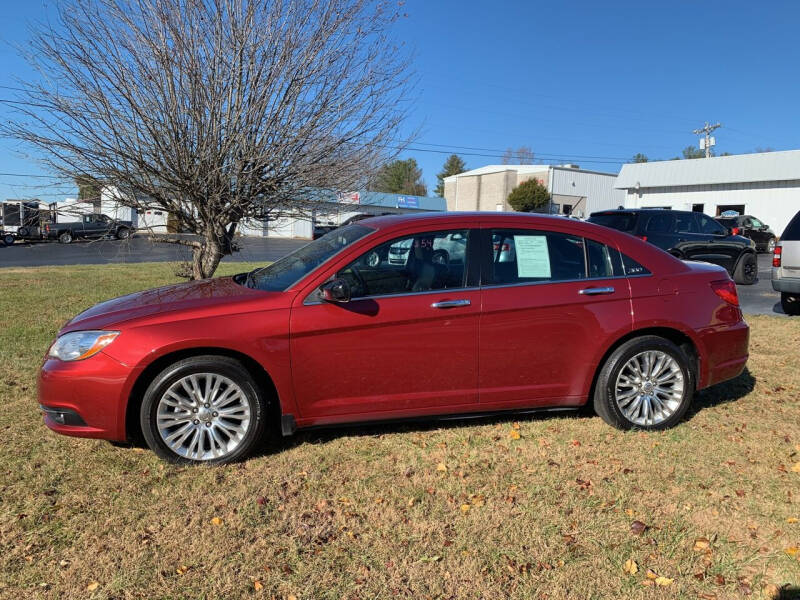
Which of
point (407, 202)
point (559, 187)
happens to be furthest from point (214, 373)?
point (559, 187)

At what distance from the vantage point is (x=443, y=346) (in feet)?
13.0

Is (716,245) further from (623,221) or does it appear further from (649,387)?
(649,387)

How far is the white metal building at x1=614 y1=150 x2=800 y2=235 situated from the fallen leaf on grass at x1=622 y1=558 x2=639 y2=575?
34574mm

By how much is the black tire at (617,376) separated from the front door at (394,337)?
3.26ft

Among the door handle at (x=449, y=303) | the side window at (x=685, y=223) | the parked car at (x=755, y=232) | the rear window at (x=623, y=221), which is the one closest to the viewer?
the door handle at (x=449, y=303)

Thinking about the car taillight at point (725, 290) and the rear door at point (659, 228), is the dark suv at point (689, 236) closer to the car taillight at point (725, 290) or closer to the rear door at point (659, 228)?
the rear door at point (659, 228)

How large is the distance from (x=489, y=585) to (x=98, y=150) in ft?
20.2

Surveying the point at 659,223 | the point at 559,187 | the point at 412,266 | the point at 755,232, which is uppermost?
the point at 559,187

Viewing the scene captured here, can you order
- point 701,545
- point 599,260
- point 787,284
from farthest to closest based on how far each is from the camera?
point 787,284
point 599,260
point 701,545

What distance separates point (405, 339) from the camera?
3.88m

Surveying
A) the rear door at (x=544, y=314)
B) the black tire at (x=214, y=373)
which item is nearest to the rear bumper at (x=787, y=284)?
the rear door at (x=544, y=314)

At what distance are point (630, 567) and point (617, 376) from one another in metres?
1.77

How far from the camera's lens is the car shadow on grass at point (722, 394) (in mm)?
5035

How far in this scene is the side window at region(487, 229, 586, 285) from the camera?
4152mm
